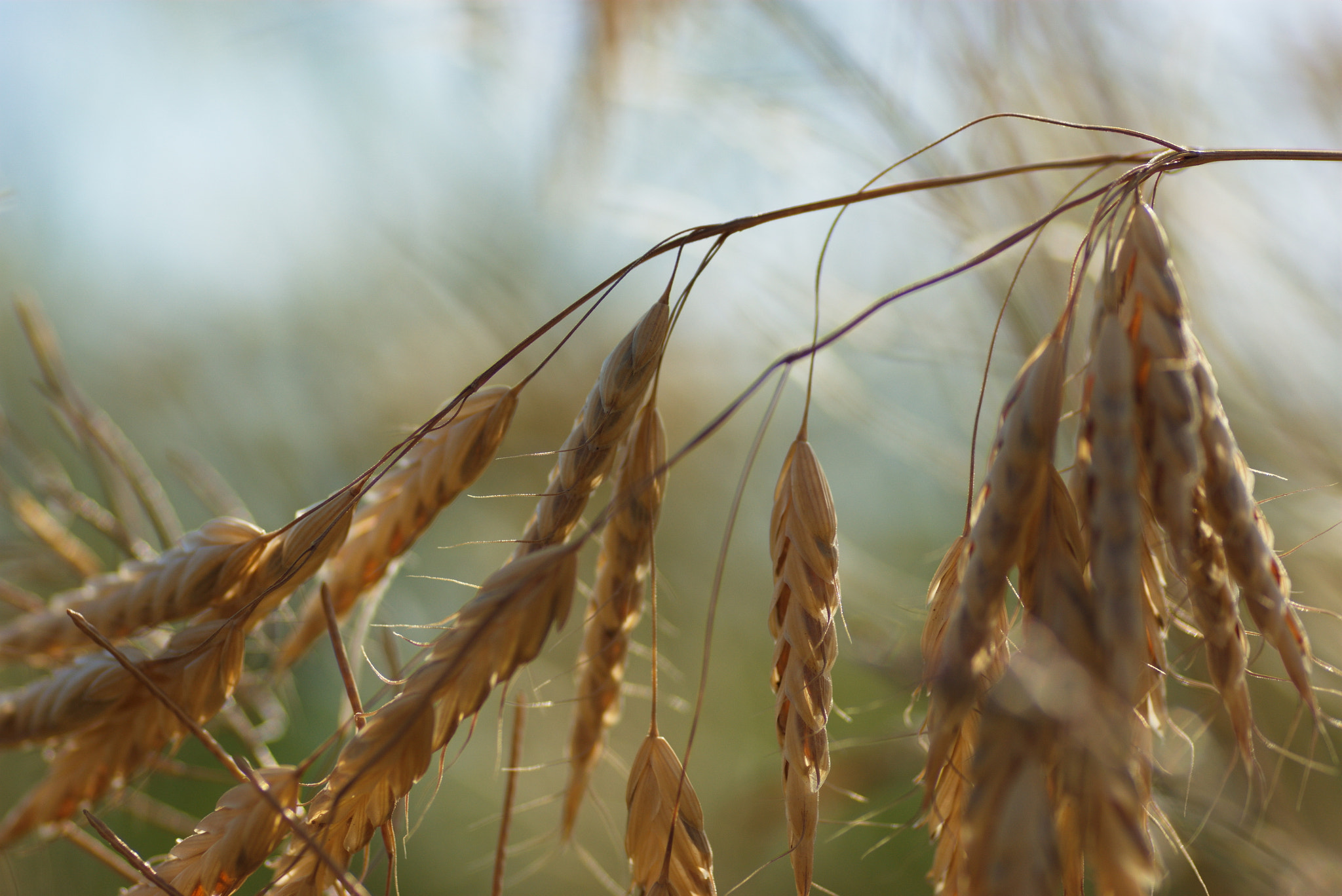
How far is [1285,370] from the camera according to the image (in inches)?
26.3

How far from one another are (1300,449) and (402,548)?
2.38 feet

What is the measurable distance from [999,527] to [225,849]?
0.28 meters

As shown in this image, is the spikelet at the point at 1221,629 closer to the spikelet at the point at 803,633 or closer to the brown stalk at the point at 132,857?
the spikelet at the point at 803,633

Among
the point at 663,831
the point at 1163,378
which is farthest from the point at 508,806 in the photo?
the point at 1163,378

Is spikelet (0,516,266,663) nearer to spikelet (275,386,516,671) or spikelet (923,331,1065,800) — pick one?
spikelet (275,386,516,671)

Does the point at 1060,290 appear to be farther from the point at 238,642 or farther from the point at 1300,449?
the point at 238,642

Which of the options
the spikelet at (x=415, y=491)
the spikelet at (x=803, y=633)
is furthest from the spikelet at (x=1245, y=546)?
the spikelet at (x=415, y=491)

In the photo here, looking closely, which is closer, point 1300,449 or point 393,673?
point 393,673

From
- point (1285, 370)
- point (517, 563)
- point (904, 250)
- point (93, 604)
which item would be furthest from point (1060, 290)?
point (93, 604)

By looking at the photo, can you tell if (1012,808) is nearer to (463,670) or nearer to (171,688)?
(463,670)

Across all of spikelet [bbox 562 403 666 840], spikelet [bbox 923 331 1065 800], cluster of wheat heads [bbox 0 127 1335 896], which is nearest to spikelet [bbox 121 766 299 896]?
cluster of wheat heads [bbox 0 127 1335 896]

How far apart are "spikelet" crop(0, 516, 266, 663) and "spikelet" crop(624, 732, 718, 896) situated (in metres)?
0.17

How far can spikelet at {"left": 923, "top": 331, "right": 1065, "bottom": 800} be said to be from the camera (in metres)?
0.18

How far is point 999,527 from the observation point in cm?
20
